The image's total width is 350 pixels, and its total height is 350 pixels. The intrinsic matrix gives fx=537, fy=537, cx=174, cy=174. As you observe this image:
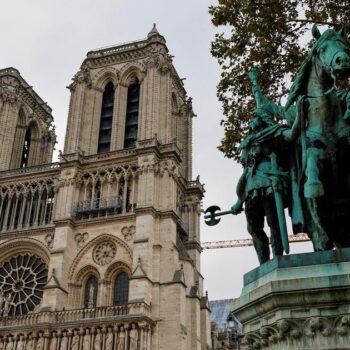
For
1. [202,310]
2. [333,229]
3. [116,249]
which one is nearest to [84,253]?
[116,249]

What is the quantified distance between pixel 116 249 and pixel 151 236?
251 centimetres

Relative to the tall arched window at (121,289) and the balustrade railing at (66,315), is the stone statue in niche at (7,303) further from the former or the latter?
the tall arched window at (121,289)

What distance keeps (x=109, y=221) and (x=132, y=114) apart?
9.12 m

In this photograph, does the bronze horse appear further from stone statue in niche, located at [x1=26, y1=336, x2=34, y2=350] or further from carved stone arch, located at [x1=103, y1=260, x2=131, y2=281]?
carved stone arch, located at [x1=103, y1=260, x2=131, y2=281]

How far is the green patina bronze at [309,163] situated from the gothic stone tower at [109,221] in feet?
74.6

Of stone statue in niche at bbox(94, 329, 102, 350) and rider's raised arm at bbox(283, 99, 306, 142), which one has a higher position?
stone statue in niche at bbox(94, 329, 102, 350)

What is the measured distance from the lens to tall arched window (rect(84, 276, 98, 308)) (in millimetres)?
29564

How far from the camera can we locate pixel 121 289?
30.1 metres

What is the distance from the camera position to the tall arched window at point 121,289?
1169 inches

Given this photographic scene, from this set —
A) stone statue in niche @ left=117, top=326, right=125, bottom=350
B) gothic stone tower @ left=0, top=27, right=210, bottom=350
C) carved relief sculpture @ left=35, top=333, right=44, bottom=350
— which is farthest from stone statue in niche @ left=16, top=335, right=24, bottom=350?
stone statue in niche @ left=117, top=326, right=125, bottom=350

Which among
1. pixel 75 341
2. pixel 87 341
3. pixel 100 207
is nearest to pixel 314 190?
pixel 87 341

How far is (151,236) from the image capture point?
96.6ft

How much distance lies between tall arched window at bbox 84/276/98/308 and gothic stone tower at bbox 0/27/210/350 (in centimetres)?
7

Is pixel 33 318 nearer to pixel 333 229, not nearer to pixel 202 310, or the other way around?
pixel 202 310
